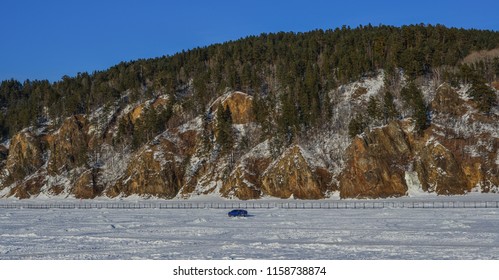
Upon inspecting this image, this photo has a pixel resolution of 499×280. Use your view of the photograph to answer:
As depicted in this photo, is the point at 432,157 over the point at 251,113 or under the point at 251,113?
under

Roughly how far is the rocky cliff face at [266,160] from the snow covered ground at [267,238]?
115 feet

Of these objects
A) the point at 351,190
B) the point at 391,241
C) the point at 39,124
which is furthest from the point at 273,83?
the point at 391,241

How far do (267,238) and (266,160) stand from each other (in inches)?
2452

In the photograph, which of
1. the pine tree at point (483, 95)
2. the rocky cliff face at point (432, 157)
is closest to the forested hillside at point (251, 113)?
the pine tree at point (483, 95)

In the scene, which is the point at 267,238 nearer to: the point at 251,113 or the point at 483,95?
the point at 483,95

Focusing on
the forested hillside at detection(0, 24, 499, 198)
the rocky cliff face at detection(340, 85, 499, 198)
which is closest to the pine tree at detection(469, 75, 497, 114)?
the forested hillside at detection(0, 24, 499, 198)

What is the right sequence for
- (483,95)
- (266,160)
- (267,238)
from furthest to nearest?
(266,160), (483,95), (267,238)

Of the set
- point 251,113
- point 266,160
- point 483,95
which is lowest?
point 266,160

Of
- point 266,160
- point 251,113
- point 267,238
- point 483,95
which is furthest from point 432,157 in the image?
point 267,238

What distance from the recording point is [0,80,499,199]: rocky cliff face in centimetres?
8206

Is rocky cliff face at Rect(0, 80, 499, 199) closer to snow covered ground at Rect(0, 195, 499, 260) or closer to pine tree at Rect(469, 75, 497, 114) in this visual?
pine tree at Rect(469, 75, 497, 114)

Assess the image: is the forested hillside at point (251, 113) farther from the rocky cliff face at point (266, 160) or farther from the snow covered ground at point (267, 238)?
the snow covered ground at point (267, 238)

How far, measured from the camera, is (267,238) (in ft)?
109

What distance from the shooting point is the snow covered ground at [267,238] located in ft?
87.6
